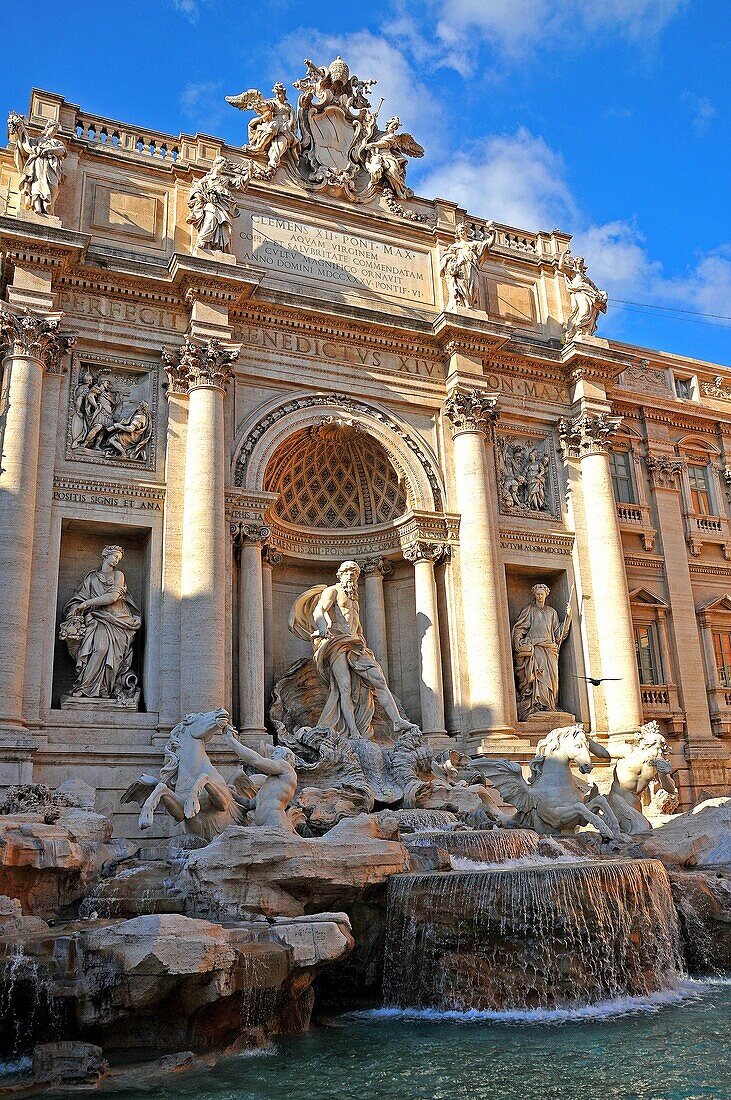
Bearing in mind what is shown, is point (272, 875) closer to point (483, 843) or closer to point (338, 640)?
point (483, 843)

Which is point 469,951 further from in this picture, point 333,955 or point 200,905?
point 200,905

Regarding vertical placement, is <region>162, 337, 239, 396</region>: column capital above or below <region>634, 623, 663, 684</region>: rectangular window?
above

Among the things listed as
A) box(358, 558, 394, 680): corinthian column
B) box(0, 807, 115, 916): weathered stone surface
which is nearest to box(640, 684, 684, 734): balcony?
box(358, 558, 394, 680): corinthian column

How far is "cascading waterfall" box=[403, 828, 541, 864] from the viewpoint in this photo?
1291 cm

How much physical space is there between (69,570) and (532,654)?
9.38m

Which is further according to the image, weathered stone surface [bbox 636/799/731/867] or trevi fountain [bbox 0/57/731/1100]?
weathered stone surface [bbox 636/799/731/867]

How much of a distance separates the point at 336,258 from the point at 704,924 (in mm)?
15151

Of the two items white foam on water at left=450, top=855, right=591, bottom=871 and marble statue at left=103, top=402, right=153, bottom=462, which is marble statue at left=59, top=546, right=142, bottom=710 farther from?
white foam on water at left=450, top=855, right=591, bottom=871

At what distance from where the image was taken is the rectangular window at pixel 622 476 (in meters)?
23.5

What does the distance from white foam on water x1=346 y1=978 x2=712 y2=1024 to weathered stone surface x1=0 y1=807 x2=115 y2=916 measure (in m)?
3.45

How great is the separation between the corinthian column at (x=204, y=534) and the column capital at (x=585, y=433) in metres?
7.91

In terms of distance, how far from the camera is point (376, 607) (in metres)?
20.2

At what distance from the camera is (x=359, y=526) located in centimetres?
2084

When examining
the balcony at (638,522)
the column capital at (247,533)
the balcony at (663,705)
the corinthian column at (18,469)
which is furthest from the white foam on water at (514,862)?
the balcony at (638,522)
